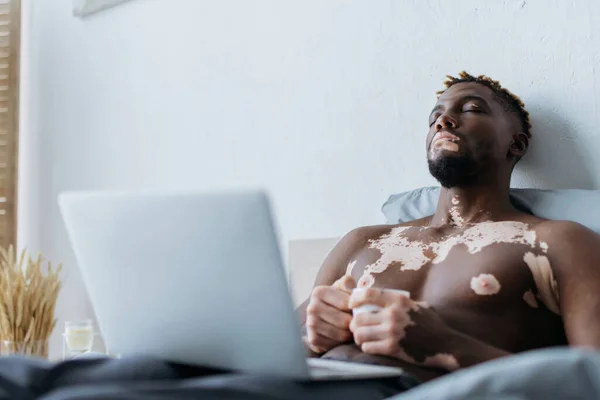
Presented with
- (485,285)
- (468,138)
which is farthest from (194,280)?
(468,138)

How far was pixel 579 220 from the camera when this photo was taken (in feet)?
4.97

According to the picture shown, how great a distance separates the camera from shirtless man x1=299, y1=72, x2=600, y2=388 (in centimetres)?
125

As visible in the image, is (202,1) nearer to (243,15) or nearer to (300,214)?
(243,15)

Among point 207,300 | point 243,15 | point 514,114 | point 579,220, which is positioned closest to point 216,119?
point 243,15

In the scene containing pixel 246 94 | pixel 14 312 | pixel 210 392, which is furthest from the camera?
pixel 246 94

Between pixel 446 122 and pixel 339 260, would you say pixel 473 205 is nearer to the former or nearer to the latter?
pixel 446 122

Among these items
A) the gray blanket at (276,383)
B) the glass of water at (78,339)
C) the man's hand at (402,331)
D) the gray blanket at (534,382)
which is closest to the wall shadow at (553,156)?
the man's hand at (402,331)

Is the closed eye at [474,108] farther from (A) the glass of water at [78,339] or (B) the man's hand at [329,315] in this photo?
(A) the glass of water at [78,339]

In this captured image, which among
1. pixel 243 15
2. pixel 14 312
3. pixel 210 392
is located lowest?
pixel 14 312

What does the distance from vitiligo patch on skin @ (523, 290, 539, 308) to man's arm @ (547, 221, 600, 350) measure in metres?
0.05

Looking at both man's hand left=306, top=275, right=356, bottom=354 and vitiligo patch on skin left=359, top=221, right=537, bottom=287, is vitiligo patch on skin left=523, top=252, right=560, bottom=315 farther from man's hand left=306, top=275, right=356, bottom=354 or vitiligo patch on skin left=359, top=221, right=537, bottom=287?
man's hand left=306, top=275, right=356, bottom=354

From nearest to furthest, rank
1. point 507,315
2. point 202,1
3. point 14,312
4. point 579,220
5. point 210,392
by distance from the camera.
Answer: point 210,392 → point 507,315 → point 579,220 → point 14,312 → point 202,1

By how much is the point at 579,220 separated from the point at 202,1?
53.9 inches

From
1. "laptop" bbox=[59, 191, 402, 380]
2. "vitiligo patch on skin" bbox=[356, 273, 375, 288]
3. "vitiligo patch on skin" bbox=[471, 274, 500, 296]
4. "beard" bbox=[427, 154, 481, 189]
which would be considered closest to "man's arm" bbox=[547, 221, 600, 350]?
"vitiligo patch on skin" bbox=[471, 274, 500, 296]
